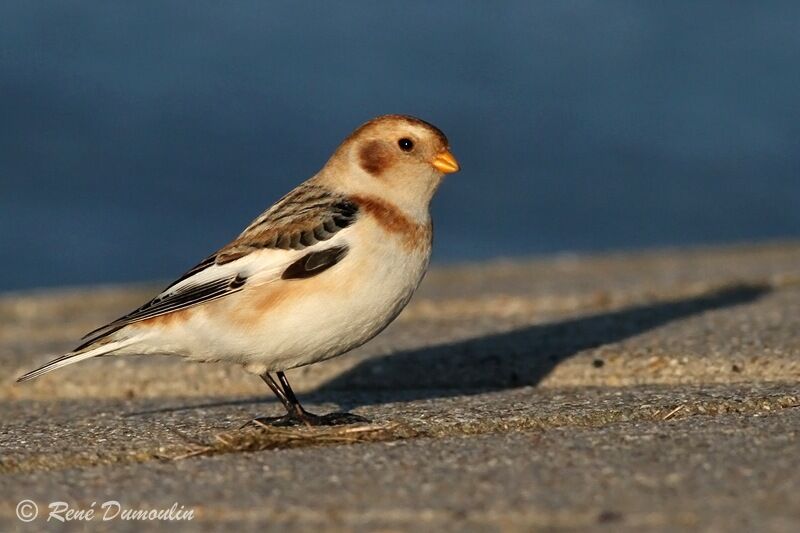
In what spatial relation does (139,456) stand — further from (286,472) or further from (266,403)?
(266,403)

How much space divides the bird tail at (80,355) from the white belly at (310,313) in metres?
0.09

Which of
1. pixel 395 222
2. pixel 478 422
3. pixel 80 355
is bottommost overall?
pixel 478 422

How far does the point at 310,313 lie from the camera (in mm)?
4332

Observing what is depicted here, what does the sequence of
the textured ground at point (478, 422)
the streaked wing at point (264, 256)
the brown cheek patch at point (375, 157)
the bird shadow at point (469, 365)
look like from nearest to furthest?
the textured ground at point (478, 422)
the streaked wing at point (264, 256)
the brown cheek patch at point (375, 157)
the bird shadow at point (469, 365)

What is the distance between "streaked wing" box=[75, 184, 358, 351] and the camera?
446cm

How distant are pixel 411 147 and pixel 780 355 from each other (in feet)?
5.01

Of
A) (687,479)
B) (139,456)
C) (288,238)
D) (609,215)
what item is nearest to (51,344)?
Answer: (288,238)

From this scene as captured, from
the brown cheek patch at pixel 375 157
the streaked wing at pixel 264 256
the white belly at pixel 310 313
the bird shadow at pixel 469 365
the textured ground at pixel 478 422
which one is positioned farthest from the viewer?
the bird shadow at pixel 469 365

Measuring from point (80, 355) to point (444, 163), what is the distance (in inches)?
56.5

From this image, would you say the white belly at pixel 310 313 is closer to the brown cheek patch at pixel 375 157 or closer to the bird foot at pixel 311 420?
the bird foot at pixel 311 420

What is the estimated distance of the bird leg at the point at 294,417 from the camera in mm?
4383

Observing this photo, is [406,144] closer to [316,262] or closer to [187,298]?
[316,262]

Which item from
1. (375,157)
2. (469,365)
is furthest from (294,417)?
(469,365)

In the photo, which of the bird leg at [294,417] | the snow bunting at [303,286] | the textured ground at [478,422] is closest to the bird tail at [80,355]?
the snow bunting at [303,286]
